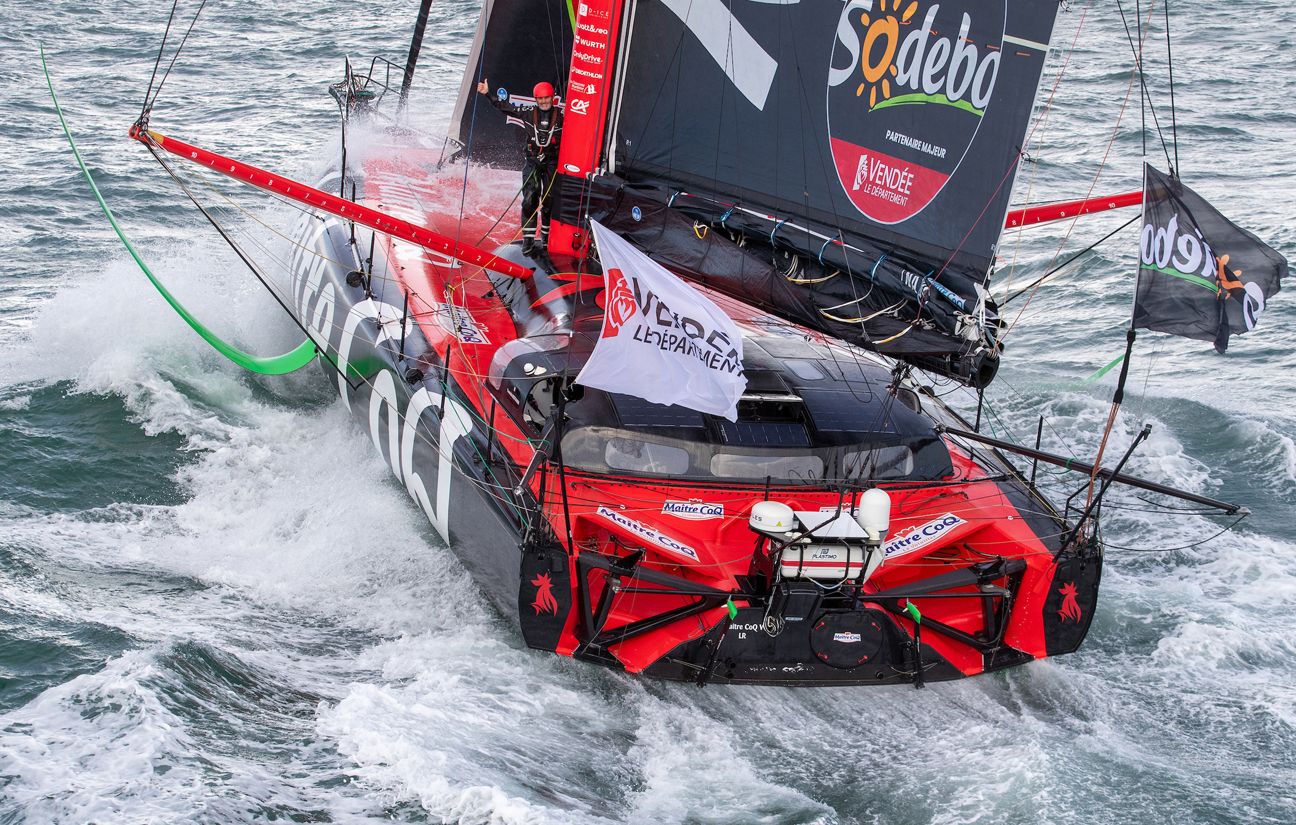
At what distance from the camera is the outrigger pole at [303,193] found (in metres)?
7.84

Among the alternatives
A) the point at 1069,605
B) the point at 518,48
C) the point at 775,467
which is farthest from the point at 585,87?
the point at 1069,605

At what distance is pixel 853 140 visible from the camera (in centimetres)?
768

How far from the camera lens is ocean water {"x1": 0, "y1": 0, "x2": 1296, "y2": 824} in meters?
6.13

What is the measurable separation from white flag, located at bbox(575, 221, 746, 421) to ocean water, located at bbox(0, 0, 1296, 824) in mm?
1720

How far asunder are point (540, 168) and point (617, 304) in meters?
3.52

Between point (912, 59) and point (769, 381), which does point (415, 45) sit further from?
point (912, 59)

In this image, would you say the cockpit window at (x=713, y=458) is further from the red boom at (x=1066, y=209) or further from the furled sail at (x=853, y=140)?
the red boom at (x=1066, y=209)

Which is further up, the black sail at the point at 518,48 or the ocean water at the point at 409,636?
the black sail at the point at 518,48

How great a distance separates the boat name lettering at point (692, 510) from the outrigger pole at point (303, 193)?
2412 mm

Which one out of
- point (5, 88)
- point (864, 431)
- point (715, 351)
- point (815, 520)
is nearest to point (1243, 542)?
point (864, 431)

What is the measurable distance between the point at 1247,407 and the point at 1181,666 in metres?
4.22

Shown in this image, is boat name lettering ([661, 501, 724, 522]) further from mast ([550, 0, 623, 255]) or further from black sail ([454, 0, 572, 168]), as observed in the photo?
black sail ([454, 0, 572, 168])

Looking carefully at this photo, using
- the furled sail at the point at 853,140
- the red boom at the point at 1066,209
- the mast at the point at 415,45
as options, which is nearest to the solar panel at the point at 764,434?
the furled sail at the point at 853,140

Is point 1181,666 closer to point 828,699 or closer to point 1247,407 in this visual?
point 828,699
